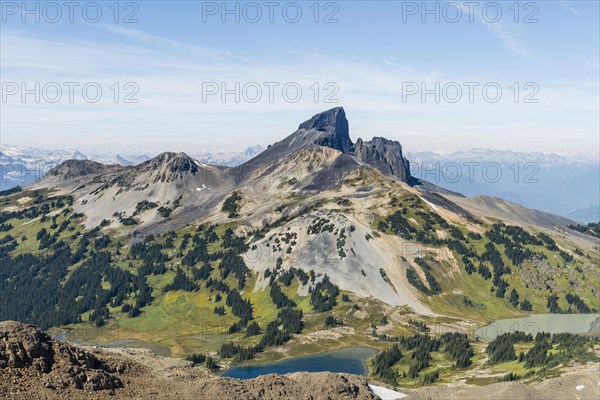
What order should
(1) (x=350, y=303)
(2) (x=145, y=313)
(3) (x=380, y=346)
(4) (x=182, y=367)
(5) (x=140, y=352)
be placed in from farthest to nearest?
(2) (x=145, y=313) < (1) (x=350, y=303) < (3) (x=380, y=346) < (5) (x=140, y=352) < (4) (x=182, y=367)

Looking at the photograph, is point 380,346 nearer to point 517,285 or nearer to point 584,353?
point 584,353

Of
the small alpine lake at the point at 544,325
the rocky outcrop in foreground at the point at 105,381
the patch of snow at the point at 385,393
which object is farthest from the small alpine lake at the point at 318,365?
the rocky outcrop in foreground at the point at 105,381

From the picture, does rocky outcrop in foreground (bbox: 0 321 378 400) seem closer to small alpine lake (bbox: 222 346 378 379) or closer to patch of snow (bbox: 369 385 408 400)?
patch of snow (bbox: 369 385 408 400)

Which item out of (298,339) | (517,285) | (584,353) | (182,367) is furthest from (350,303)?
(182,367)

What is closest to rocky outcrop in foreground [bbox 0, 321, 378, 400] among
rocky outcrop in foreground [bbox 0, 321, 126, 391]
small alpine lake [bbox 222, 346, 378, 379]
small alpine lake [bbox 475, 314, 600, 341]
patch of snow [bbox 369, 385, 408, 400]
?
rocky outcrop in foreground [bbox 0, 321, 126, 391]

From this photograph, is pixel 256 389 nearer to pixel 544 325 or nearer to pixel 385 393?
pixel 385 393

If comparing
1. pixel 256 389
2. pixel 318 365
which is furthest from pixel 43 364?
pixel 318 365
